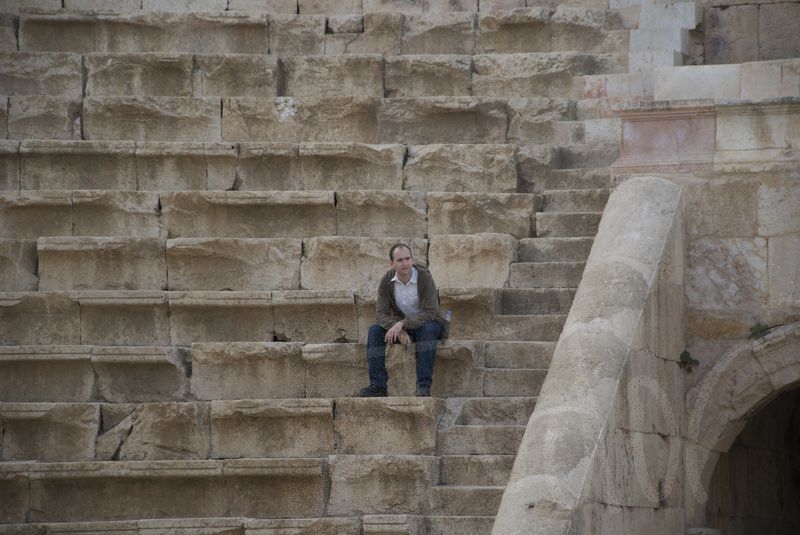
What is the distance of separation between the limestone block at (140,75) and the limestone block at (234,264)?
2.20 meters

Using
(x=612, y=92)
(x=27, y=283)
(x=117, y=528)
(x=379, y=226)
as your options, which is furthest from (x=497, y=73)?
(x=117, y=528)

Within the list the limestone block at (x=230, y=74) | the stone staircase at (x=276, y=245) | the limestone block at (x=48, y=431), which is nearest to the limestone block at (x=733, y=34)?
the stone staircase at (x=276, y=245)

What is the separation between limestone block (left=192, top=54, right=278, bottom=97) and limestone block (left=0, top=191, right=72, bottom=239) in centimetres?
190

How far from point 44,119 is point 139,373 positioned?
119 inches

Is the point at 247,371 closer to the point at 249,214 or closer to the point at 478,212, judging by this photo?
the point at 249,214

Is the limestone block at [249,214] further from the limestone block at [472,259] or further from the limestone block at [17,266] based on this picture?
the limestone block at [17,266]

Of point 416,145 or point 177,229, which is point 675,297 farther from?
point 177,229

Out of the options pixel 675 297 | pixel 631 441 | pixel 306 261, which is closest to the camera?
pixel 631 441

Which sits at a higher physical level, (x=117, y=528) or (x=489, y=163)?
(x=489, y=163)

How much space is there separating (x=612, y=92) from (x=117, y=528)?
5.72 m

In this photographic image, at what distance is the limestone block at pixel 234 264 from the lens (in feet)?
39.5

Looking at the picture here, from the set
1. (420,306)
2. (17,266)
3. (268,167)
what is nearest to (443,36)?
(268,167)

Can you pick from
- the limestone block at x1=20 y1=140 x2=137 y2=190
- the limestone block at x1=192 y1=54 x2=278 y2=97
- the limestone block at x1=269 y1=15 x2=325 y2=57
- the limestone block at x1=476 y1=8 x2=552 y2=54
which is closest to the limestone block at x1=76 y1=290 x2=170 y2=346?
the limestone block at x1=20 y1=140 x2=137 y2=190

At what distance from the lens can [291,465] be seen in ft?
34.1
